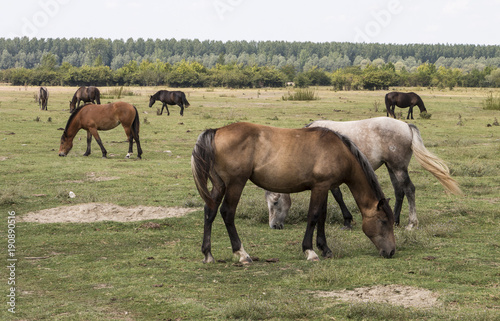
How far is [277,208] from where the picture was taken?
9602 millimetres

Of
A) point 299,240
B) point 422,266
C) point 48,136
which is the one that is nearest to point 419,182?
point 299,240

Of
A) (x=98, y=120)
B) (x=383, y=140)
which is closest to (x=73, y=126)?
(x=98, y=120)

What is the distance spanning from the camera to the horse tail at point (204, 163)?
23.5 ft

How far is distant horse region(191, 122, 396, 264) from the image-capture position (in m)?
7.28

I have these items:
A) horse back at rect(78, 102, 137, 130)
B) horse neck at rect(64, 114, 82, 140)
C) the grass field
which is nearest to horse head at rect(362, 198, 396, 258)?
the grass field

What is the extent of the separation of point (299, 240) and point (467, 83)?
9528 cm

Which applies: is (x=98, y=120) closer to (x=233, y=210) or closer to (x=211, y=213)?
(x=211, y=213)

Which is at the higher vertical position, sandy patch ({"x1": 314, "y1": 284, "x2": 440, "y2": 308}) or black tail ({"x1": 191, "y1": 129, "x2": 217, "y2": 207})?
black tail ({"x1": 191, "y1": 129, "x2": 217, "y2": 207})

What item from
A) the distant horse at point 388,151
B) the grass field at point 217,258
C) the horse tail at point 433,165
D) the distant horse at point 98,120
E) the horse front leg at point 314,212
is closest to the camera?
the grass field at point 217,258

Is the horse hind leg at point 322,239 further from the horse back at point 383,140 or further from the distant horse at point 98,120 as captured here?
the distant horse at point 98,120

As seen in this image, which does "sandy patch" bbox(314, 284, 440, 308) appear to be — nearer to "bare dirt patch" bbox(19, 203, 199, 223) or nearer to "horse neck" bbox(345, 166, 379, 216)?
"horse neck" bbox(345, 166, 379, 216)

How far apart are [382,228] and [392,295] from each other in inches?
68.5

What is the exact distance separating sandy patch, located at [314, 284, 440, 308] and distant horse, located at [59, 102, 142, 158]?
13341 mm

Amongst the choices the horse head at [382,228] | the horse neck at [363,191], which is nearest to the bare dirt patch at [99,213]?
the horse neck at [363,191]
